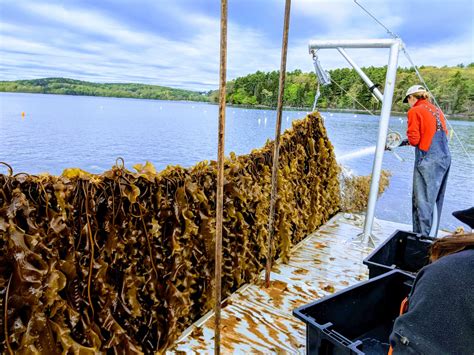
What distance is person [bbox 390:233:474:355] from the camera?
3.11 feet

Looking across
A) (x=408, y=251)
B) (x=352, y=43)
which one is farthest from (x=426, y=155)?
(x=352, y=43)

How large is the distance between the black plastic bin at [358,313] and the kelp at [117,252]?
36.2 inches

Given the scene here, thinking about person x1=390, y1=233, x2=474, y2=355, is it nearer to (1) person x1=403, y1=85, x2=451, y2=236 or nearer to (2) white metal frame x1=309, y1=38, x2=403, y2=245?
(2) white metal frame x1=309, y1=38, x2=403, y2=245

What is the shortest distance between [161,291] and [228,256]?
0.79m

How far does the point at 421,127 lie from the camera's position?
13.8ft

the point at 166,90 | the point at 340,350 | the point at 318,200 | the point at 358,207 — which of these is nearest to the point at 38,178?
the point at 340,350

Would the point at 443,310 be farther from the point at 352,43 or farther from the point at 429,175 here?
the point at 352,43

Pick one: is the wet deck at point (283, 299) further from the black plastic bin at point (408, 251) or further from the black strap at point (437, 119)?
the black strap at point (437, 119)

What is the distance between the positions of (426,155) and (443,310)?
12.2ft

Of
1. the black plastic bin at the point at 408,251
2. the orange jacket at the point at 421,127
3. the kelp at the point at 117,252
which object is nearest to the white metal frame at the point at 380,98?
the orange jacket at the point at 421,127

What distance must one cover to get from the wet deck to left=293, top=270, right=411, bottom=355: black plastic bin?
0.41m

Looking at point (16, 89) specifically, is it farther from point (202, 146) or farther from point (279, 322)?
point (279, 322)

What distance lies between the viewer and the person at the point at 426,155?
4191 millimetres

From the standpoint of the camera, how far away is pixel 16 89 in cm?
1311
